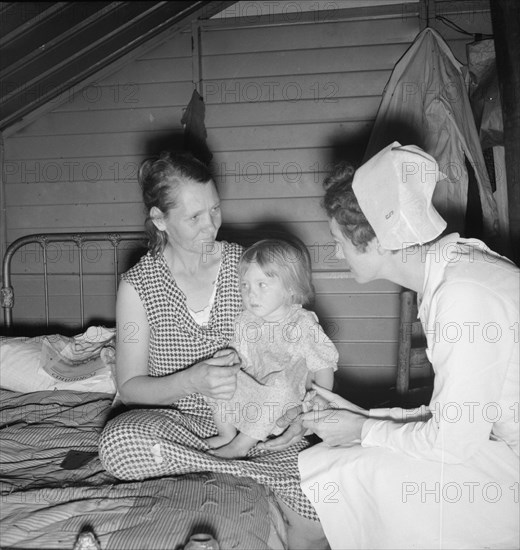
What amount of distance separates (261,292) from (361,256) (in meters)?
0.50

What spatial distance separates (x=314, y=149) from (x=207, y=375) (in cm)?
289

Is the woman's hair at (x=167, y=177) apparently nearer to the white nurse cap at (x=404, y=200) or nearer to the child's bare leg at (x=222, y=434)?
the child's bare leg at (x=222, y=434)

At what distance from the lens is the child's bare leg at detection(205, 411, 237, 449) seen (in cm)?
210

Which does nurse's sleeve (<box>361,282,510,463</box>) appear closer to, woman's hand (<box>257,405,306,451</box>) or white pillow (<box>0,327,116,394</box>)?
woman's hand (<box>257,405,306,451</box>)

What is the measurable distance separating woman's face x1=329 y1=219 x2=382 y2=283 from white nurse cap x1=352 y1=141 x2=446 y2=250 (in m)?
0.10

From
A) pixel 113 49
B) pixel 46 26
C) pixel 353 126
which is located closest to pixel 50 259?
pixel 113 49

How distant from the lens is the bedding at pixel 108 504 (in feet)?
4.98

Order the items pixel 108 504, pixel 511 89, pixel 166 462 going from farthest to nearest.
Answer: pixel 511 89 → pixel 166 462 → pixel 108 504

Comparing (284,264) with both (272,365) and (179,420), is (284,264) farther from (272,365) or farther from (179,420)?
(179,420)

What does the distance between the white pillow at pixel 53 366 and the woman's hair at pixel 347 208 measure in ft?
5.62

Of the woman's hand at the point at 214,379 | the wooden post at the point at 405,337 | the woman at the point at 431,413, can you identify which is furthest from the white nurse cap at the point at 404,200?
the wooden post at the point at 405,337

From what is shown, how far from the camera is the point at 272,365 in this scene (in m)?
2.13

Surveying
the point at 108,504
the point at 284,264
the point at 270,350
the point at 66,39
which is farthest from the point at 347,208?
the point at 66,39

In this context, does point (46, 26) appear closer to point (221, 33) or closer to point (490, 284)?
point (221, 33)
